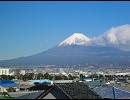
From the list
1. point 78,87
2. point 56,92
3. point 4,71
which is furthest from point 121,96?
point 4,71

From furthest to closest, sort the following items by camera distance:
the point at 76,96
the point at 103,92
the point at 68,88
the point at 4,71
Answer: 1. the point at 4,71
2. the point at 103,92
3. the point at 68,88
4. the point at 76,96

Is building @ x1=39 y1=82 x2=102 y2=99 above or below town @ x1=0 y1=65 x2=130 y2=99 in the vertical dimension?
above

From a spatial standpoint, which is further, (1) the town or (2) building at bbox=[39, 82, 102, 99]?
(1) the town

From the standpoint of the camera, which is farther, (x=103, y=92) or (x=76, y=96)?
(x=103, y=92)

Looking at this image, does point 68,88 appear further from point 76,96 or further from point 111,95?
point 111,95

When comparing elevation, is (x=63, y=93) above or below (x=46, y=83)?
above

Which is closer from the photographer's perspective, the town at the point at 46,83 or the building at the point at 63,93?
the building at the point at 63,93

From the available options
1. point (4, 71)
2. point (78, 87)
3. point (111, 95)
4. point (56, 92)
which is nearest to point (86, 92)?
point (78, 87)

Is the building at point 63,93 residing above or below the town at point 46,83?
above

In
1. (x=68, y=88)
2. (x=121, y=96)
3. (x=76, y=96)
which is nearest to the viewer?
(x=76, y=96)

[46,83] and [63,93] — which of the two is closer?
[63,93]
